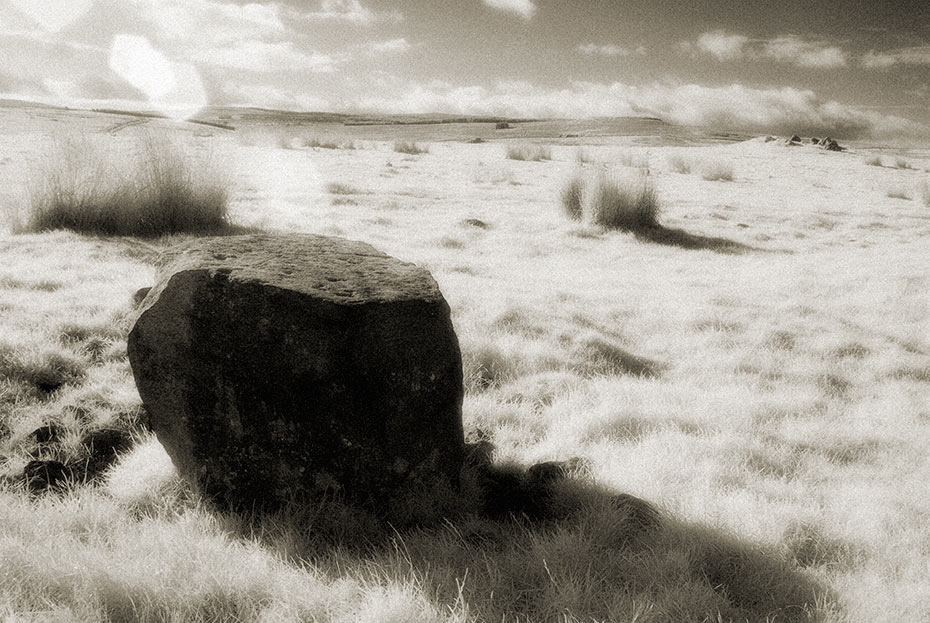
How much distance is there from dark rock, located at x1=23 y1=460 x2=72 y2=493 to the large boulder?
55cm

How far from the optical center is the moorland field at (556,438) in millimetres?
1968

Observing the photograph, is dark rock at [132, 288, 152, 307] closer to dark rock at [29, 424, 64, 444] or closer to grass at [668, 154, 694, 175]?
dark rock at [29, 424, 64, 444]

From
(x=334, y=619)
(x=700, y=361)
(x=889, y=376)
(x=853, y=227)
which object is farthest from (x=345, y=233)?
A: (x=853, y=227)

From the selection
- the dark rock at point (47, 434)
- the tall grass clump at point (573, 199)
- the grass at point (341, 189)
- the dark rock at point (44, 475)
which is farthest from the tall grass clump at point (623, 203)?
the dark rock at point (44, 475)

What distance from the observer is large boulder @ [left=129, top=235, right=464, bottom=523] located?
2268mm

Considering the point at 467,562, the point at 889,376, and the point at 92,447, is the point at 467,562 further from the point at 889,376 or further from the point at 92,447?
the point at 889,376

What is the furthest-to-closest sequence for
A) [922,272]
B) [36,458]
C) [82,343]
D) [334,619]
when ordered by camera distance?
[922,272]
[82,343]
[36,458]
[334,619]

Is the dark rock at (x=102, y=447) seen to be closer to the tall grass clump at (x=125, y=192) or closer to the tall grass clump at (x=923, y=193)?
the tall grass clump at (x=125, y=192)

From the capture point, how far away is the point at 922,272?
7273mm

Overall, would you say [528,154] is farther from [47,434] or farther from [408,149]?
[47,434]

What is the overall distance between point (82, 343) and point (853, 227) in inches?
452

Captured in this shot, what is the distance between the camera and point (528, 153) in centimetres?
2044

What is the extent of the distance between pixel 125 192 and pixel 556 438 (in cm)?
600

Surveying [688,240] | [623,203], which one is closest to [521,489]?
[688,240]
